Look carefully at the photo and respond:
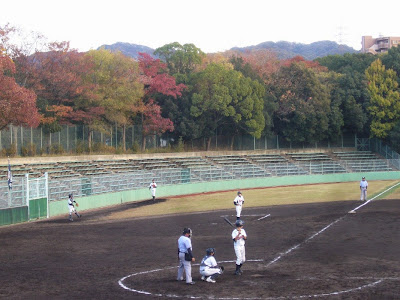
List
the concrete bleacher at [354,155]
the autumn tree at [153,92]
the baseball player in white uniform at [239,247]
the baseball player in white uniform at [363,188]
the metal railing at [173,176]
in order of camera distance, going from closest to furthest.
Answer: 1. the baseball player in white uniform at [239,247]
2. the metal railing at [173,176]
3. the baseball player in white uniform at [363,188]
4. the autumn tree at [153,92]
5. the concrete bleacher at [354,155]

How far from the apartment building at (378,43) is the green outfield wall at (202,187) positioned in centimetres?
13291

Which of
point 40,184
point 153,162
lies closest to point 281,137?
point 153,162

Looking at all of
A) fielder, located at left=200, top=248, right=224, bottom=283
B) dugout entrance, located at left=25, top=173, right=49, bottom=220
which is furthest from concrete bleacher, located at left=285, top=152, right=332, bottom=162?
fielder, located at left=200, top=248, right=224, bottom=283

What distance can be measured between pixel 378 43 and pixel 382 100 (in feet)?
424

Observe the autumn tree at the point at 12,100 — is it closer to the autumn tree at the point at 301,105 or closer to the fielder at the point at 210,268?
the fielder at the point at 210,268

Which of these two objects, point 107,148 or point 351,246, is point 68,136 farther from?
point 351,246

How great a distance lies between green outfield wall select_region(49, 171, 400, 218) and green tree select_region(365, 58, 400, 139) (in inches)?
408

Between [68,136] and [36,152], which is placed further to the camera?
[68,136]

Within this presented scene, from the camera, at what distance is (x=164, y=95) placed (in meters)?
68.1

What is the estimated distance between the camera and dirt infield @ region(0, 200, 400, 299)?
1579 centimetres

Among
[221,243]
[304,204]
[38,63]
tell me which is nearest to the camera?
[221,243]

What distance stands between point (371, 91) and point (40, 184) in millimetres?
58080

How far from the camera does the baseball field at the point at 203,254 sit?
15.9 metres

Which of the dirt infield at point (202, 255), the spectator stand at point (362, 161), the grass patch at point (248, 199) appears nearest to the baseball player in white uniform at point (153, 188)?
the grass patch at point (248, 199)
